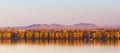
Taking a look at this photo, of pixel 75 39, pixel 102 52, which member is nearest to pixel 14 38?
pixel 75 39

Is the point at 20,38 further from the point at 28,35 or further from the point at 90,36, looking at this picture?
the point at 90,36

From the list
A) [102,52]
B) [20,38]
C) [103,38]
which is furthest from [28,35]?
[102,52]

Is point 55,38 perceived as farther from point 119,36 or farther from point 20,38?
point 119,36

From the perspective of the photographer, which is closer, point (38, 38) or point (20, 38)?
point (20, 38)

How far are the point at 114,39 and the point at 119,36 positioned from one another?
399 mm

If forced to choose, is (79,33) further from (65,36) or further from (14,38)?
(14,38)

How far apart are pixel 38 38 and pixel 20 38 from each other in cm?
180

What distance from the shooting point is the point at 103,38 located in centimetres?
2105

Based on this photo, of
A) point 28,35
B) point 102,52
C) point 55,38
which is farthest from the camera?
point 55,38

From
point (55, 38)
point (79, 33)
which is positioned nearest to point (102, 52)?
point (79, 33)

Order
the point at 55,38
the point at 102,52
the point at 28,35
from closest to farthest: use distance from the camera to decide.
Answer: the point at 102,52, the point at 28,35, the point at 55,38

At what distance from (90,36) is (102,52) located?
415 inches

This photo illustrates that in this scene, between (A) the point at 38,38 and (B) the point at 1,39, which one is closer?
(B) the point at 1,39

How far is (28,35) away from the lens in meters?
20.2
